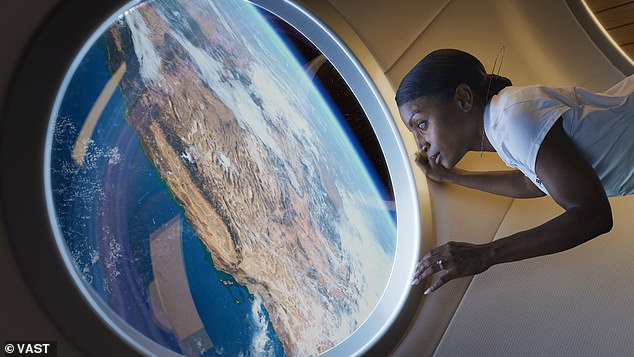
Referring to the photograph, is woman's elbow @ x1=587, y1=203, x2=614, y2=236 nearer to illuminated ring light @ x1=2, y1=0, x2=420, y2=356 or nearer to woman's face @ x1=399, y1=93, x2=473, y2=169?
woman's face @ x1=399, y1=93, x2=473, y2=169

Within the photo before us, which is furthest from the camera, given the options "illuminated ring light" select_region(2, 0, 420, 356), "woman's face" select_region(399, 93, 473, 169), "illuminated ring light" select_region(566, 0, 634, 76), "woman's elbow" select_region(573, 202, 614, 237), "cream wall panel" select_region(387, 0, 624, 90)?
"illuminated ring light" select_region(566, 0, 634, 76)

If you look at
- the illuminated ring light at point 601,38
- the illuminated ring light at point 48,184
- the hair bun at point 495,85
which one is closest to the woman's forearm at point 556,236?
the hair bun at point 495,85

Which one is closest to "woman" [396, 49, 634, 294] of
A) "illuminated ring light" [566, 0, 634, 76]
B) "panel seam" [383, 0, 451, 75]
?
"panel seam" [383, 0, 451, 75]

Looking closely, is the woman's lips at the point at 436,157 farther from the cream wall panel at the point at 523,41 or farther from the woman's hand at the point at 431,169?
the cream wall panel at the point at 523,41

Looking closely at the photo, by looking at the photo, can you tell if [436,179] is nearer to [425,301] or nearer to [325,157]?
[425,301]

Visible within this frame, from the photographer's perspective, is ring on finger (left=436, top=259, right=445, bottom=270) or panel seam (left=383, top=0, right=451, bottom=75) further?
panel seam (left=383, top=0, right=451, bottom=75)

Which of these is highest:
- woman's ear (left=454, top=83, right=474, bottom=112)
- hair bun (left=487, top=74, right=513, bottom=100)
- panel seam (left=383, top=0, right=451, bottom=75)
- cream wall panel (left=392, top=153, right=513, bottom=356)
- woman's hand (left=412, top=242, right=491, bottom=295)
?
panel seam (left=383, top=0, right=451, bottom=75)
